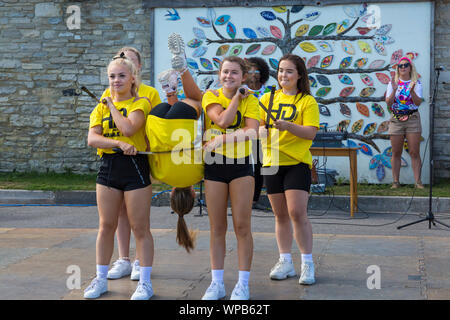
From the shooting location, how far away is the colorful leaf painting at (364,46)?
10.9m

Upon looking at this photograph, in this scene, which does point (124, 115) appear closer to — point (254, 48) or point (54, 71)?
point (254, 48)

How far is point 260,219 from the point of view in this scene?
809 centimetres

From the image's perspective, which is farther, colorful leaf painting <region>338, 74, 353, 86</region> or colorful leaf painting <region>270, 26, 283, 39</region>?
colorful leaf painting <region>270, 26, 283, 39</region>

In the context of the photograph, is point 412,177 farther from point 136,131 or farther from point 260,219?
point 136,131

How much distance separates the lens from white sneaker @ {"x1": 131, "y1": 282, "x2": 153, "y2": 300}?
4121 mm

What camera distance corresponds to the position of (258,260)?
17.9ft

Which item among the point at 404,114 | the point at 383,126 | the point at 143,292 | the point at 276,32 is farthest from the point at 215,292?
the point at 276,32

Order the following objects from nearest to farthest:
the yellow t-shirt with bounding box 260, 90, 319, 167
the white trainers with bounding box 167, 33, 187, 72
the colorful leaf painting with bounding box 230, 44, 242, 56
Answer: the white trainers with bounding box 167, 33, 187, 72, the yellow t-shirt with bounding box 260, 90, 319, 167, the colorful leaf painting with bounding box 230, 44, 242, 56

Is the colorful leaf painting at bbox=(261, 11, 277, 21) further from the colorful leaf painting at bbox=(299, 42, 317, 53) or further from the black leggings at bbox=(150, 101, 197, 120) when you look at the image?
the black leggings at bbox=(150, 101, 197, 120)

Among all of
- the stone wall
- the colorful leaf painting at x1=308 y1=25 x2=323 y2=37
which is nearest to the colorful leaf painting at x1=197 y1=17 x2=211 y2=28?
the stone wall

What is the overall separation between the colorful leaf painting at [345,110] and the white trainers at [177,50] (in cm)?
726

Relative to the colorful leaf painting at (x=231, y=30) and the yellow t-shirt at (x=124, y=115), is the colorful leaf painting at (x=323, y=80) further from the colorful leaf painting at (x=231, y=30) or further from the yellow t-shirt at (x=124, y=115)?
the yellow t-shirt at (x=124, y=115)

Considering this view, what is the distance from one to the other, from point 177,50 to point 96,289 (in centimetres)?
176

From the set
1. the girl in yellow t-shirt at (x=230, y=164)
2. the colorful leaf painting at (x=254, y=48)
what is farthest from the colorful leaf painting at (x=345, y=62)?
the girl in yellow t-shirt at (x=230, y=164)
